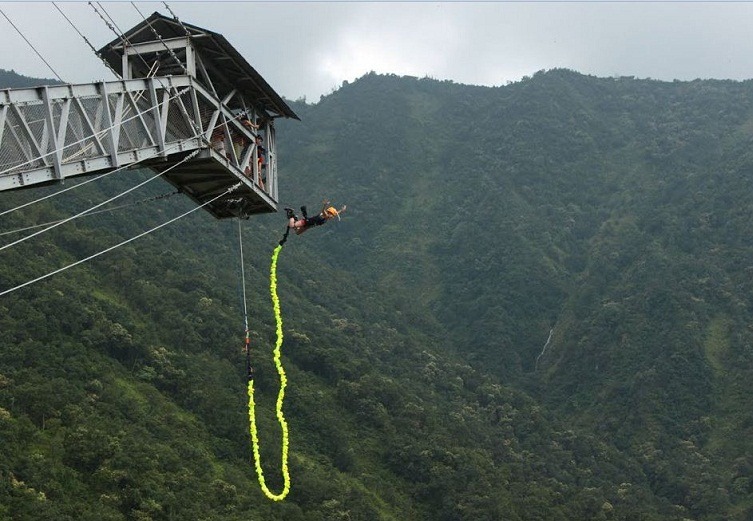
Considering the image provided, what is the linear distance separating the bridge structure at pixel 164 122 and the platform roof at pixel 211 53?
2cm

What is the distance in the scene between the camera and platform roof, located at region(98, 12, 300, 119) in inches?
872

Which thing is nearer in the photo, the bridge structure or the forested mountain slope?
the bridge structure

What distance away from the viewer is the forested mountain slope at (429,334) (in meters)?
55.4

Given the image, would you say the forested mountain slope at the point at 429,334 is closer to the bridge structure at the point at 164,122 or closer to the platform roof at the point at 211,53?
the bridge structure at the point at 164,122

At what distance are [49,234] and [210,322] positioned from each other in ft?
42.3

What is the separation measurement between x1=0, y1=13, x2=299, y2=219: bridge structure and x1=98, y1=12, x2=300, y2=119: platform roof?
0.02 metres

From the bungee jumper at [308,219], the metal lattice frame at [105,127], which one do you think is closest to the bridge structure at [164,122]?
the metal lattice frame at [105,127]

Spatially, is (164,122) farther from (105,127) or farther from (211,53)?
(211,53)

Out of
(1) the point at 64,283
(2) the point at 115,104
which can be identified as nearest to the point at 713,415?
(1) the point at 64,283

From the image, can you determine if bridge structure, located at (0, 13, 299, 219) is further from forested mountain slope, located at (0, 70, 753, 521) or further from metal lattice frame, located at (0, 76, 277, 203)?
forested mountain slope, located at (0, 70, 753, 521)

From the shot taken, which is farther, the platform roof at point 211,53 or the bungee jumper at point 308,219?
the bungee jumper at point 308,219

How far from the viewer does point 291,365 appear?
7344cm

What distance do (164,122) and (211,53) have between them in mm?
3804

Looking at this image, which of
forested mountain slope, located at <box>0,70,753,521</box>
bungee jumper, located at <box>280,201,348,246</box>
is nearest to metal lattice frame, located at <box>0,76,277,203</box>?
bungee jumper, located at <box>280,201,348,246</box>
